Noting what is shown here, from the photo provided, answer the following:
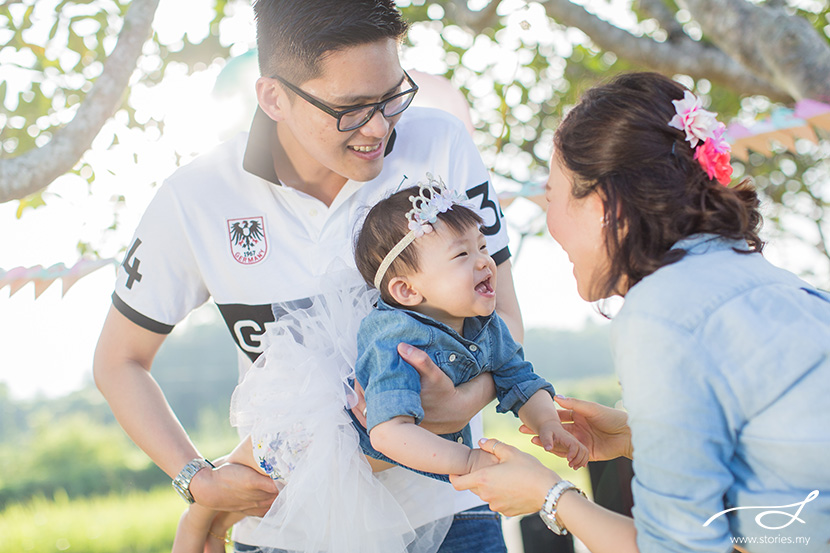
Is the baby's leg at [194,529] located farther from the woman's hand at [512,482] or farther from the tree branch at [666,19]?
the tree branch at [666,19]

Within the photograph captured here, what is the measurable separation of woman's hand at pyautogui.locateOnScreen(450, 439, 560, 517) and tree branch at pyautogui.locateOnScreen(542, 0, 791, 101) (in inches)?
155

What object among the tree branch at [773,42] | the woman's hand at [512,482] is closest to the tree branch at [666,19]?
the tree branch at [773,42]

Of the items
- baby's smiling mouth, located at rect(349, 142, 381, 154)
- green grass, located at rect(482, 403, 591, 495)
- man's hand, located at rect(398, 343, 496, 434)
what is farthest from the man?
green grass, located at rect(482, 403, 591, 495)

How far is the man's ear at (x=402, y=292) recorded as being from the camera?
6.48ft

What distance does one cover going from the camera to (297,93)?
2.18 metres

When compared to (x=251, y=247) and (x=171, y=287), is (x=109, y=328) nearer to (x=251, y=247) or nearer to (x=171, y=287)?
(x=171, y=287)

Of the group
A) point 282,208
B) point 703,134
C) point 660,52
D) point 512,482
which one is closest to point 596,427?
point 512,482

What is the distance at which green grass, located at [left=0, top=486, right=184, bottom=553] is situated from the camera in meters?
9.38

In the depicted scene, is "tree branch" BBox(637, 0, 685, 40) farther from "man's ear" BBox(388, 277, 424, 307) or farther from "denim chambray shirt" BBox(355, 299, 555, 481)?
"man's ear" BBox(388, 277, 424, 307)

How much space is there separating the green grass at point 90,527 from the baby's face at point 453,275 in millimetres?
8913

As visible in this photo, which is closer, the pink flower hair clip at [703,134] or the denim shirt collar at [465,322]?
the pink flower hair clip at [703,134]

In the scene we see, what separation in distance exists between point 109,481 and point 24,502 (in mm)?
1907

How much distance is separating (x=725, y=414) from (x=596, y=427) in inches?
30.3

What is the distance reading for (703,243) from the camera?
147 centimetres
